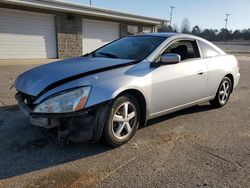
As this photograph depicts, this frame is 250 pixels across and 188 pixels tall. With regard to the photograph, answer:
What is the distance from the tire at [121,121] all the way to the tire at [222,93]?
8.29 ft

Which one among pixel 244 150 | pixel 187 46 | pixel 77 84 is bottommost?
pixel 244 150

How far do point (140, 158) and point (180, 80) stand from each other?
5.34 feet

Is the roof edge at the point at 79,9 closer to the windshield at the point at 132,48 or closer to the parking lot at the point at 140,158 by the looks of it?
the windshield at the point at 132,48

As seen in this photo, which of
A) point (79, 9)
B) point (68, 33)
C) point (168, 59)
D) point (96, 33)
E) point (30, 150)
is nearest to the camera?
point (30, 150)

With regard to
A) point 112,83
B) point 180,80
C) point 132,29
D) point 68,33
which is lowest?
point 180,80

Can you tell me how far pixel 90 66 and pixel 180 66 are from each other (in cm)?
157

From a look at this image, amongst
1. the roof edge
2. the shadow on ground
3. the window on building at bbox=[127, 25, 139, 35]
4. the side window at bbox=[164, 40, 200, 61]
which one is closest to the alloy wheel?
the side window at bbox=[164, 40, 200, 61]

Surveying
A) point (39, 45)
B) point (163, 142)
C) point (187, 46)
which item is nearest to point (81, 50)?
point (39, 45)

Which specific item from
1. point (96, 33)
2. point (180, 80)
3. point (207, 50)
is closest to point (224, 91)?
point (207, 50)

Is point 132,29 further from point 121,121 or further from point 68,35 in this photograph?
point 121,121

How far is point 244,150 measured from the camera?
4.00 metres

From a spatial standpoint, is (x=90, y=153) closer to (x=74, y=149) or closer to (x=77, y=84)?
(x=74, y=149)

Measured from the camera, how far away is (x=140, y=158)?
143 inches

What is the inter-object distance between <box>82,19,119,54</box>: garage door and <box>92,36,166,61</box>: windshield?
40.9 ft
